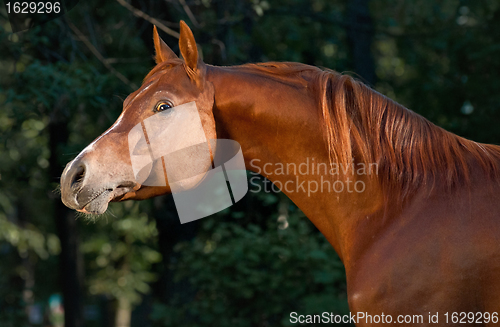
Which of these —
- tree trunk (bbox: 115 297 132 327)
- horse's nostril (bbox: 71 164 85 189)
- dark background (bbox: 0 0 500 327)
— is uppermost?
horse's nostril (bbox: 71 164 85 189)

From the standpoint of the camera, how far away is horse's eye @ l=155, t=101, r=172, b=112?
2.15 meters

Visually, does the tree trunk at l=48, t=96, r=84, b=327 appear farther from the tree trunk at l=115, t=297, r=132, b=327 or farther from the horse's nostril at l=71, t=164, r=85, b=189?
the horse's nostril at l=71, t=164, r=85, b=189

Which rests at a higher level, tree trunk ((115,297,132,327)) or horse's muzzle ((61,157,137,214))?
horse's muzzle ((61,157,137,214))

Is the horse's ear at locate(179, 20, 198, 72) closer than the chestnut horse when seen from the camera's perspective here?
No

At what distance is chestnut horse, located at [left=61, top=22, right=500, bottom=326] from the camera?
1814 millimetres

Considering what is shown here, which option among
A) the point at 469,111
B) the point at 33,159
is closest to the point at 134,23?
the point at 33,159

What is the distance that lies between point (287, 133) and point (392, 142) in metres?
0.49

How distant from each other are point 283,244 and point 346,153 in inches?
114

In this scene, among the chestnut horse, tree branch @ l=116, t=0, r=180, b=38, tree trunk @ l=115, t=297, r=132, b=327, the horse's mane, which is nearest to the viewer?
the chestnut horse

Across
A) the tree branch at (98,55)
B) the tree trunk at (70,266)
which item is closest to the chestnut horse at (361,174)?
the tree branch at (98,55)


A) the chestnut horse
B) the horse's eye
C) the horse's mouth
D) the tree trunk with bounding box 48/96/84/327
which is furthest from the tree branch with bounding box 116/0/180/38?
the tree trunk with bounding box 48/96/84/327

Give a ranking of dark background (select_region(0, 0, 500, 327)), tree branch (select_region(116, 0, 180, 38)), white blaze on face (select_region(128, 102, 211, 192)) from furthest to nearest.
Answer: tree branch (select_region(116, 0, 180, 38))
dark background (select_region(0, 0, 500, 327))
white blaze on face (select_region(128, 102, 211, 192))

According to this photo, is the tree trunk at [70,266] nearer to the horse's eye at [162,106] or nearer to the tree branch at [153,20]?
the tree branch at [153,20]

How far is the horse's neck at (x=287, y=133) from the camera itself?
215 centimetres
